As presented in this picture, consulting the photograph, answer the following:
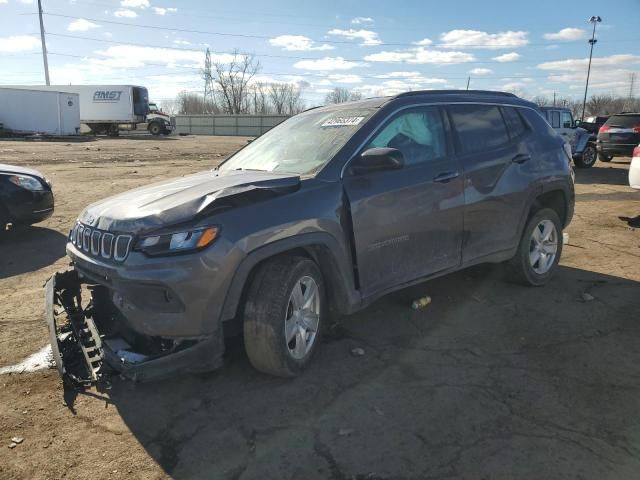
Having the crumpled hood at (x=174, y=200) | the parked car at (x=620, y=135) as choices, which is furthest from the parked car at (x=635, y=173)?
the parked car at (x=620, y=135)

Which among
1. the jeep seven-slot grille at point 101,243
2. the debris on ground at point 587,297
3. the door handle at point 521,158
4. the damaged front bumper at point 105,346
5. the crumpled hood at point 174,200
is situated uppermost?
the door handle at point 521,158

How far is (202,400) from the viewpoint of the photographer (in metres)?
3.27

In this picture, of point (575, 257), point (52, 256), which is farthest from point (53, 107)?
point (575, 257)

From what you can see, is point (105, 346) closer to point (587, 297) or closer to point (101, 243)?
point (101, 243)

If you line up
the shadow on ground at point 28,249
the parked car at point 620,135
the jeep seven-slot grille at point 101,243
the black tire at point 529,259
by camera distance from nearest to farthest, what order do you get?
the jeep seven-slot grille at point 101,243
the black tire at point 529,259
the shadow on ground at point 28,249
the parked car at point 620,135

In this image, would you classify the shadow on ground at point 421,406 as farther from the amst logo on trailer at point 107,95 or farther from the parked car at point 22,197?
the amst logo on trailer at point 107,95

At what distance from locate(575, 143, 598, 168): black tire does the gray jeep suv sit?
14.5 metres

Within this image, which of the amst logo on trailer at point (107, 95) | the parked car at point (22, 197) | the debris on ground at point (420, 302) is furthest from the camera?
the amst logo on trailer at point (107, 95)

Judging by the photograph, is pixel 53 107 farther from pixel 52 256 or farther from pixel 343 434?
pixel 343 434

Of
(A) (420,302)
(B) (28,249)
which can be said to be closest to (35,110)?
(B) (28,249)

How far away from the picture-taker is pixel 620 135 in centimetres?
1762

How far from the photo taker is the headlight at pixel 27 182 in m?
6.92

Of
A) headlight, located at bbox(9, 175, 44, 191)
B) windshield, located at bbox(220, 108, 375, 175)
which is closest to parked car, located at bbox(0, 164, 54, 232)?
headlight, located at bbox(9, 175, 44, 191)

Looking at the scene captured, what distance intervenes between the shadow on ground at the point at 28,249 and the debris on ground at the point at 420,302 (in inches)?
169
